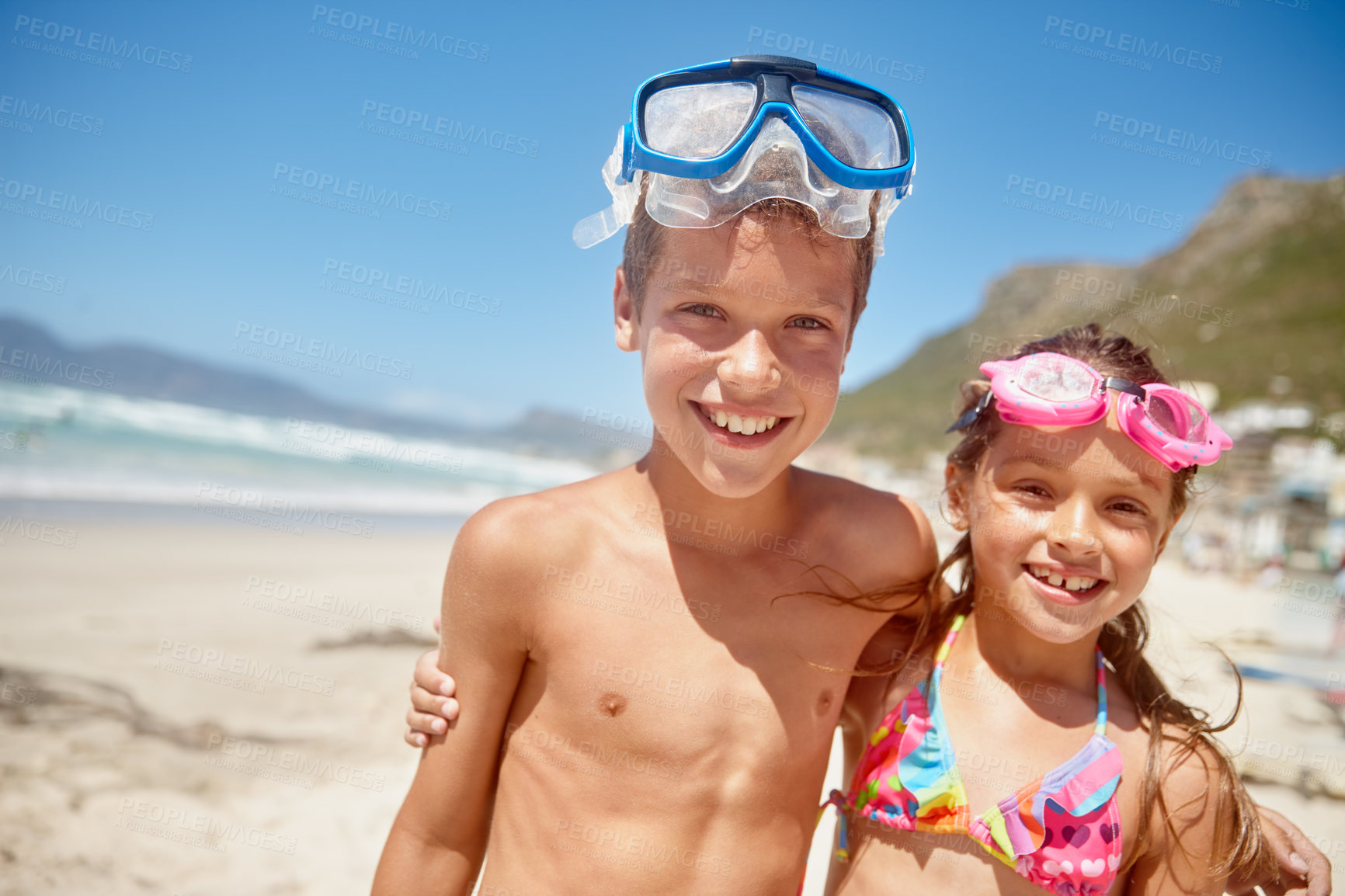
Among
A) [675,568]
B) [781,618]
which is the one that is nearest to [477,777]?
[675,568]

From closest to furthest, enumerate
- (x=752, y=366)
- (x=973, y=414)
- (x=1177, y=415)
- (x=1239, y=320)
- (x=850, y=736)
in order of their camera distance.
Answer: (x=752, y=366) → (x=1177, y=415) → (x=973, y=414) → (x=850, y=736) → (x=1239, y=320)

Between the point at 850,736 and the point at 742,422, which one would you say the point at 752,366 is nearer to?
the point at 742,422

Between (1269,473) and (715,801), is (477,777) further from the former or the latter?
(1269,473)

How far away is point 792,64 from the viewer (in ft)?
7.22

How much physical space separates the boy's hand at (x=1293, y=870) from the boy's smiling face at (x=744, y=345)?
185cm

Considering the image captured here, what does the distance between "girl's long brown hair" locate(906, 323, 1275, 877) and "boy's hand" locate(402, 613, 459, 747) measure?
4.73 ft

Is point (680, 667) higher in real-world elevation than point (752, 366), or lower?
lower

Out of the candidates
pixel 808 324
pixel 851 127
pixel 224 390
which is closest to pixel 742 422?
pixel 808 324

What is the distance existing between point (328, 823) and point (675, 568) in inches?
140

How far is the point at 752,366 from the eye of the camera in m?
1.93

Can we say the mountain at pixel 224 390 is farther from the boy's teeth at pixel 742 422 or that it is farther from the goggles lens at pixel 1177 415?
the boy's teeth at pixel 742 422

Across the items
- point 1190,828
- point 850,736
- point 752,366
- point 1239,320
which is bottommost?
point 850,736

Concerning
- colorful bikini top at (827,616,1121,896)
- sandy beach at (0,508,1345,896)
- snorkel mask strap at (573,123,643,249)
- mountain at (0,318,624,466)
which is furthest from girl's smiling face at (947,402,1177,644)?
mountain at (0,318,624,466)

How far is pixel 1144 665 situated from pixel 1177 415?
0.84m
